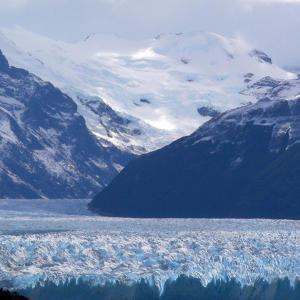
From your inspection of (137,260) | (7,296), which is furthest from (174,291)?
(7,296)

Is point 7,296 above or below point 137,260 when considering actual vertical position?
above

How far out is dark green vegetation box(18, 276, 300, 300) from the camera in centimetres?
13200

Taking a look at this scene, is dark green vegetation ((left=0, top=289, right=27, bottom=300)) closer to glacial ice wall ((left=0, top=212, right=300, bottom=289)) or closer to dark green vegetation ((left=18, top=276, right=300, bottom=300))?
dark green vegetation ((left=18, top=276, right=300, bottom=300))

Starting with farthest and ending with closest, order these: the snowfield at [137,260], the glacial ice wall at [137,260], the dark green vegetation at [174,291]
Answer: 1. the snowfield at [137,260]
2. the glacial ice wall at [137,260]
3. the dark green vegetation at [174,291]

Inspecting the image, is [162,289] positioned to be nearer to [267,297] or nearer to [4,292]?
[267,297]

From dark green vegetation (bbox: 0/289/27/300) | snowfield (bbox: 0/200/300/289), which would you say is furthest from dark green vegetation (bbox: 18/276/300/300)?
dark green vegetation (bbox: 0/289/27/300)

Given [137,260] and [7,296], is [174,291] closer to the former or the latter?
[137,260]

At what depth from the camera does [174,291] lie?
133 metres

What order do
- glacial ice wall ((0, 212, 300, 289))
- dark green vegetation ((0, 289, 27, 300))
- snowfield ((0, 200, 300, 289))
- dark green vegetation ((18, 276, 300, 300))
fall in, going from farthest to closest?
snowfield ((0, 200, 300, 289)) < glacial ice wall ((0, 212, 300, 289)) < dark green vegetation ((18, 276, 300, 300)) < dark green vegetation ((0, 289, 27, 300))

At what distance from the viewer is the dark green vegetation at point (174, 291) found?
132 metres

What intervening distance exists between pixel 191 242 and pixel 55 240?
17144 mm

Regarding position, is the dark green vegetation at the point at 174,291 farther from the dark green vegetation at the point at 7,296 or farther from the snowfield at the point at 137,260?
the dark green vegetation at the point at 7,296

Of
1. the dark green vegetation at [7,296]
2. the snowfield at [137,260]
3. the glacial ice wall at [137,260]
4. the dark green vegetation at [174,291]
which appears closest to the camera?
the dark green vegetation at [7,296]

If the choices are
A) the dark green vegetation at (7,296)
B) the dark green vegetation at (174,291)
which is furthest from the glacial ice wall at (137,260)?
the dark green vegetation at (7,296)
